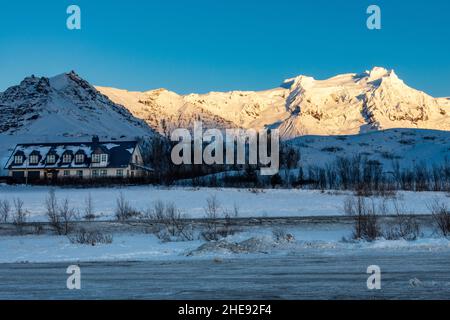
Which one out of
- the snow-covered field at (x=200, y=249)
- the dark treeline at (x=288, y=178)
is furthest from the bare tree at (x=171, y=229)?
the dark treeline at (x=288, y=178)

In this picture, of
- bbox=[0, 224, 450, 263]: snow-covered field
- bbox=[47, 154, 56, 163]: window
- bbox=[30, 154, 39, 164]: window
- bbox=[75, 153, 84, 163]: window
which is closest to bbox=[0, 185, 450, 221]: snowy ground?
bbox=[0, 224, 450, 263]: snow-covered field

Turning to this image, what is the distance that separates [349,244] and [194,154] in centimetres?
8864

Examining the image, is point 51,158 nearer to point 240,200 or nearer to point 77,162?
point 77,162

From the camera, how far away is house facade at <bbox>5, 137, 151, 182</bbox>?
78.1 meters

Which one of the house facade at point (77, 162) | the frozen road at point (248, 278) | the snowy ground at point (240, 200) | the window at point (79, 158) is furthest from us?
the window at point (79, 158)

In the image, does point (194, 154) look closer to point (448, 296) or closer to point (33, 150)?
point (33, 150)

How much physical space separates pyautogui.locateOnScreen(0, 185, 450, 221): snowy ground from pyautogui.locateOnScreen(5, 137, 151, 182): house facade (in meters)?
21.5

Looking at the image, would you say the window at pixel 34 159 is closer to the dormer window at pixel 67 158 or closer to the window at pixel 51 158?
the window at pixel 51 158

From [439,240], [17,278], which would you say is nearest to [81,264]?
[17,278]

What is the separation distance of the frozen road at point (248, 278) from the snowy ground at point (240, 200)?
20818mm

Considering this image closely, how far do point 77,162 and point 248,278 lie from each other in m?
70.5

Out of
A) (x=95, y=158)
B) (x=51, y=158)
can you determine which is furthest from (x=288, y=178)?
(x=51, y=158)

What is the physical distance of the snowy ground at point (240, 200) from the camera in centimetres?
3916
